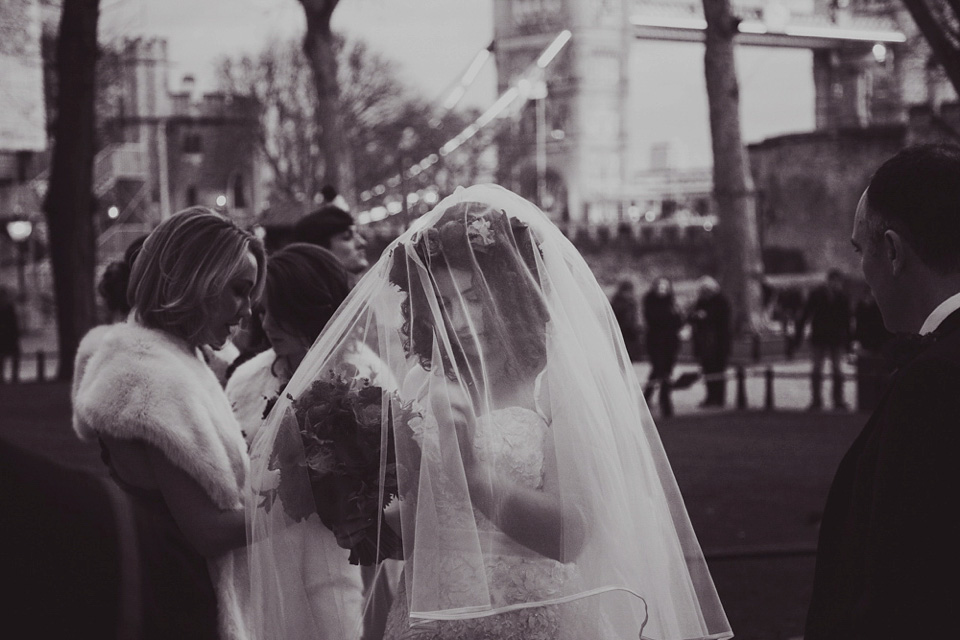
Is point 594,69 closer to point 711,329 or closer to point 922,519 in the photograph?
point 711,329

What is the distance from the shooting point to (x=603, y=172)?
86250mm

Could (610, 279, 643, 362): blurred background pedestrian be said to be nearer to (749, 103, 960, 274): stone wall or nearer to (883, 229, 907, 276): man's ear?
(883, 229, 907, 276): man's ear

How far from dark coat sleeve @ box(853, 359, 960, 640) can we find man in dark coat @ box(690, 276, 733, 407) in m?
12.5

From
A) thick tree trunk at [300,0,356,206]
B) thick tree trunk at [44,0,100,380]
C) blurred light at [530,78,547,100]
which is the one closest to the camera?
thick tree trunk at [44,0,100,380]

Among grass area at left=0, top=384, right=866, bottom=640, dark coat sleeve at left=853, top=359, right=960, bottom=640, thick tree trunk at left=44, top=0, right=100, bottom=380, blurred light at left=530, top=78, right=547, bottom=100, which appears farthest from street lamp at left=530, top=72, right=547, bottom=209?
dark coat sleeve at left=853, top=359, right=960, bottom=640

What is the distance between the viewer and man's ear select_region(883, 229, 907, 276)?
206cm

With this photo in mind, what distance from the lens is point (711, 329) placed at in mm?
14484

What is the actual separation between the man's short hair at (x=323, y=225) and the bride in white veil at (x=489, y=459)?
2104 millimetres

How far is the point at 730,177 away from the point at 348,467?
16738 mm

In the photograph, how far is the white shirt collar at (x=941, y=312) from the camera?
2004 millimetres

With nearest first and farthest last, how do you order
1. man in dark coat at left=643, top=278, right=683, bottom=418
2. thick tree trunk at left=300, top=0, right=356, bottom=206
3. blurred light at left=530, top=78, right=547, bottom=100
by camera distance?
man in dark coat at left=643, top=278, right=683, bottom=418 < thick tree trunk at left=300, top=0, right=356, bottom=206 < blurred light at left=530, top=78, right=547, bottom=100

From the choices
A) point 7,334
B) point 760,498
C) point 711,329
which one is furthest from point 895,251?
point 7,334

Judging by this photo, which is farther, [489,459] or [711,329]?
[711,329]

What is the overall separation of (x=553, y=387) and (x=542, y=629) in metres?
0.50
